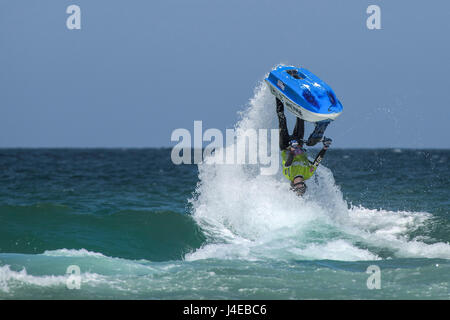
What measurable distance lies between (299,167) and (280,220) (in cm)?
139

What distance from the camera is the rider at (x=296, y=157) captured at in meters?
13.4

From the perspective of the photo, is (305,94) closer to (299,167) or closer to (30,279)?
(299,167)

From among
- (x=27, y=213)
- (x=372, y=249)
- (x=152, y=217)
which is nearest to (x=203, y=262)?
(x=372, y=249)

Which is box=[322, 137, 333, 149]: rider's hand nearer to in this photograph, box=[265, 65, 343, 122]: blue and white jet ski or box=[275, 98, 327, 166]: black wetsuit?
box=[275, 98, 327, 166]: black wetsuit

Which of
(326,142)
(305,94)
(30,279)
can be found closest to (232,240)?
(326,142)

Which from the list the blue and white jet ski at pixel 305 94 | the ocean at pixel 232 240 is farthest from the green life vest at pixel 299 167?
the blue and white jet ski at pixel 305 94

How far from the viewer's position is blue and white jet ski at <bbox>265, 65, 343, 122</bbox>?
13.1 metres

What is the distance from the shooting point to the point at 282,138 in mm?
13477

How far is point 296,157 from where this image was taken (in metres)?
13.5

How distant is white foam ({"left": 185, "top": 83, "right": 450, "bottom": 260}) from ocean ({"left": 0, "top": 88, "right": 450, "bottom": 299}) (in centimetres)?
3

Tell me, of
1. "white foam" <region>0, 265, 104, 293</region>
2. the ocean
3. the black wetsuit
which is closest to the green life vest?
the black wetsuit

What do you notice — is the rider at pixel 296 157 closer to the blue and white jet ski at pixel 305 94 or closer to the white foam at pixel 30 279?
the blue and white jet ski at pixel 305 94

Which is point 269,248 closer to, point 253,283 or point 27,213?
point 253,283
